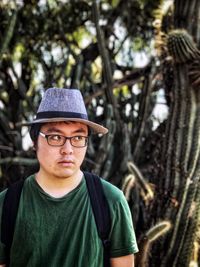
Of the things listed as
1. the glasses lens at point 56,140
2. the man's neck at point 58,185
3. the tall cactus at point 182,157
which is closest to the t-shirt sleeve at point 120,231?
the man's neck at point 58,185

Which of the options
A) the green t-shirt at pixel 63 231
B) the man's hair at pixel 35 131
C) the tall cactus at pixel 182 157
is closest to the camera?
the green t-shirt at pixel 63 231

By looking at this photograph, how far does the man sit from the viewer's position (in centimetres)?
214

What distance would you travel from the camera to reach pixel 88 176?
2293 mm

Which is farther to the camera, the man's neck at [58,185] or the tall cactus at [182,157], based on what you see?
the tall cactus at [182,157]

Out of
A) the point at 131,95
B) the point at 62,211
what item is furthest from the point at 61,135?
the point at 131,95

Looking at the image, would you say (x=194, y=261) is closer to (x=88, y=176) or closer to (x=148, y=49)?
(x=88, y=176)

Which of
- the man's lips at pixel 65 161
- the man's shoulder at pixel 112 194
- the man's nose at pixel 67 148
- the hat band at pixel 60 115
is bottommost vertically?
the man's shoulder at pixel 112 194

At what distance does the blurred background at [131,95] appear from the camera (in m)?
4.10

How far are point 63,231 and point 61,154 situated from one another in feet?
0.94

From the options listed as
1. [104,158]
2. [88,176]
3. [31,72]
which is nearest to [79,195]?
[88,176]

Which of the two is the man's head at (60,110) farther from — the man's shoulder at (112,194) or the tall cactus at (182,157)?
the tall cactus at (182,157)

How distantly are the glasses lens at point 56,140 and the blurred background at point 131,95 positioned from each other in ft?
5.08

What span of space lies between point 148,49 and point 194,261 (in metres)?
3.62

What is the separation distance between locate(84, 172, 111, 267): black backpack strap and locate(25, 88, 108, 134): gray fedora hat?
0.86 feet
